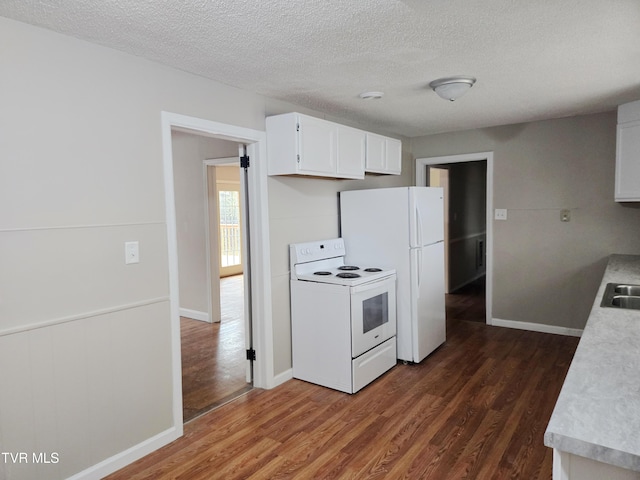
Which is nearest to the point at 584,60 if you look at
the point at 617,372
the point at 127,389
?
the point at 617,372

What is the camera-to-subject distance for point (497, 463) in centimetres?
230

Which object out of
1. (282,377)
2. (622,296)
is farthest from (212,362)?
(622,296)

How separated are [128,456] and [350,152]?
2.73m

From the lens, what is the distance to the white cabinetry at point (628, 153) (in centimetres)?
342

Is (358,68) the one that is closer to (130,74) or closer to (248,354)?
(130,74)

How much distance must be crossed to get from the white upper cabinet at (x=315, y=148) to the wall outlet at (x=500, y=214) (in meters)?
1.72

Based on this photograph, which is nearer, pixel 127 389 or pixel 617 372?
pixel 617 372

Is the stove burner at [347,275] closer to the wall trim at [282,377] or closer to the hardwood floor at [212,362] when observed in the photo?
the wall trim at [282,377]

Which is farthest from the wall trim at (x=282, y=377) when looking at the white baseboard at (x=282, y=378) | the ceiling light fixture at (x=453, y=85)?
the ceiling light fixture at (x=453, y=85)

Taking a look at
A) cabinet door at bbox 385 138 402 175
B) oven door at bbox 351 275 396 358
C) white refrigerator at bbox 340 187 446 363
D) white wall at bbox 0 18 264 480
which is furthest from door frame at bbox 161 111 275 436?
cabinet door at bbox 385 138 402 175

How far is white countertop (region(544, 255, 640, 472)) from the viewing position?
970 millimetres

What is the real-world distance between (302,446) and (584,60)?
9.44ft

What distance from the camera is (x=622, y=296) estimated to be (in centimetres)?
248

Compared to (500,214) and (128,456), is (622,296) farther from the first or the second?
(128,456)
